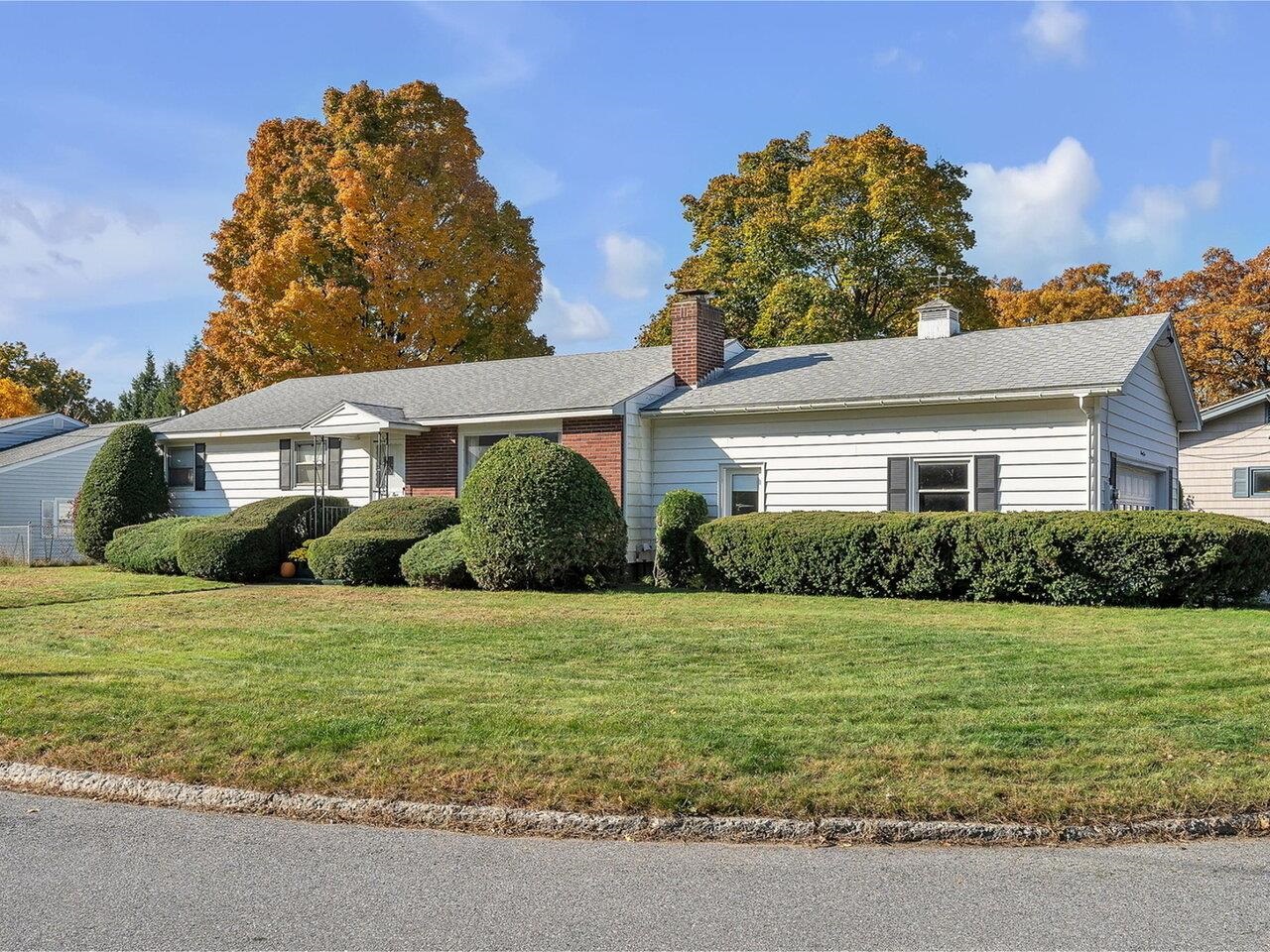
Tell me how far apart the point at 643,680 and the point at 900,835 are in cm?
373

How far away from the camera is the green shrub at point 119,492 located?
78.9 feet

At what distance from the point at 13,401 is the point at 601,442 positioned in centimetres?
4309

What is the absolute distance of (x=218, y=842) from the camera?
18.2 ft

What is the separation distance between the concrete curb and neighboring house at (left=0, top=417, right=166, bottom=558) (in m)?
24.2

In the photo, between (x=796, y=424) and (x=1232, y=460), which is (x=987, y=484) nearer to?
(x=796, y=424)

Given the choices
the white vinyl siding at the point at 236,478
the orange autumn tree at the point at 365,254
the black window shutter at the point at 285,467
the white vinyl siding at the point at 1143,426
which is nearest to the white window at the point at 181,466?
the white vinyl siding at the point at 236,478

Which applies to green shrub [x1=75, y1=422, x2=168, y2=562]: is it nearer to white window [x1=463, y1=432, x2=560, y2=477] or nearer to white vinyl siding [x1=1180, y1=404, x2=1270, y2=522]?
white window [x1=463, y1=432, x2=560, y2=477]

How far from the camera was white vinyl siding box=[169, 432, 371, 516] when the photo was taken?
2450 cm

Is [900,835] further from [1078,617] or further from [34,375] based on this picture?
[34,375]

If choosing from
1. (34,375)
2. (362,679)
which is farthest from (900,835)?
(34,375)

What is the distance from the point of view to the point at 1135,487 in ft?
62.8

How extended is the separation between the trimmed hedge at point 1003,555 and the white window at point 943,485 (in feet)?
8.24

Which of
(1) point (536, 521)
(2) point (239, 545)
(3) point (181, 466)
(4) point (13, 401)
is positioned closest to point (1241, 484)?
(1) point (536, 521)

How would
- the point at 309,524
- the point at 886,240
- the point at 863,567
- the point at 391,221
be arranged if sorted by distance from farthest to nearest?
the point at 391,221 → the point at 886,240 → the point at 309,524 → the point at 863,567
